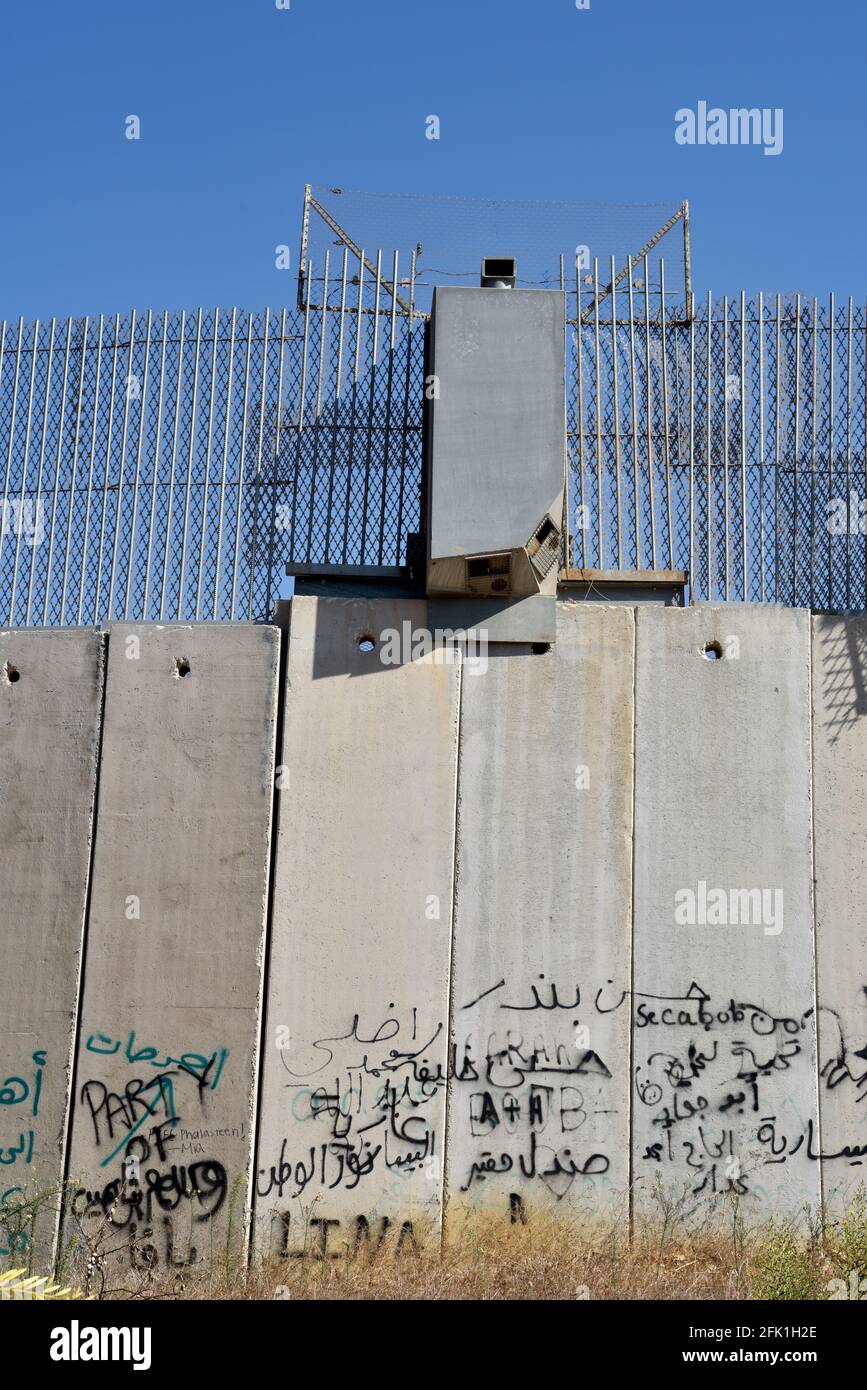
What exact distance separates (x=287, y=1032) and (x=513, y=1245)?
Result: 5.79ft

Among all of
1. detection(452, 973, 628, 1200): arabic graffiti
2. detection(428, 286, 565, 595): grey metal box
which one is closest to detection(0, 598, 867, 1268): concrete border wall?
detection(452, 973, 628, 1200): arabic graffiti

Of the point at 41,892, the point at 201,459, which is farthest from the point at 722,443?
the point at 41,892

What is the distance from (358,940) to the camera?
8961 mm

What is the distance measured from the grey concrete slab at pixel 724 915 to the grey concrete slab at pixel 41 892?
3409 mm

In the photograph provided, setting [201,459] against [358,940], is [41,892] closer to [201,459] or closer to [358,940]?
[358,940]

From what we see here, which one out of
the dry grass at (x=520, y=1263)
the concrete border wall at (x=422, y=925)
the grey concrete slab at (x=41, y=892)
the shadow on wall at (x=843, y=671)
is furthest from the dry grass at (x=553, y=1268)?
the shadow on wall at (x=843, y=671)

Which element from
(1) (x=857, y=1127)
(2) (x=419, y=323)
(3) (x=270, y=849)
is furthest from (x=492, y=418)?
(1) (x=857, y=1127)

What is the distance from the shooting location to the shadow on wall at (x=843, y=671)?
30.2 feet

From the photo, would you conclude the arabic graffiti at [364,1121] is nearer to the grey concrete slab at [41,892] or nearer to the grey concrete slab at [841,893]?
the grey concrete slab at [41,892]

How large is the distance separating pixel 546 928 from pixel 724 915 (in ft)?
3.50

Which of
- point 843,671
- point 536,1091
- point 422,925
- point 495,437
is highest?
point 495,437

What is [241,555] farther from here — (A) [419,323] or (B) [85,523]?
(A) [419,323]

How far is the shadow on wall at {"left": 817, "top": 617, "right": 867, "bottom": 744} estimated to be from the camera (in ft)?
30.2

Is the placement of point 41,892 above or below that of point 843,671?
below
